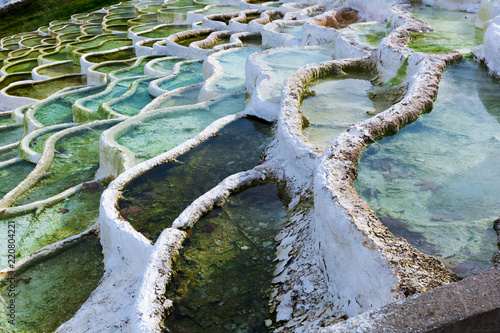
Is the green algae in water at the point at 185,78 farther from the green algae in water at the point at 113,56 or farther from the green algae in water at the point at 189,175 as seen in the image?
the green algae in water at the point at 189,175

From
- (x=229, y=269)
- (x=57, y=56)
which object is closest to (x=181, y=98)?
(x=229, y=269)

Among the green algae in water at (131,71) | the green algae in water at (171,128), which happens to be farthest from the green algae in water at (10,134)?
the green algae in water at (171,128)

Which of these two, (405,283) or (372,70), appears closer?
(405,283)

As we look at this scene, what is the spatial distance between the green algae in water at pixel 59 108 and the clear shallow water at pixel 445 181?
7.60 m

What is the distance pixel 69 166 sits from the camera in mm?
6621

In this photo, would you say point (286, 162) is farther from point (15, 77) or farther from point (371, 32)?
point (15, 77)

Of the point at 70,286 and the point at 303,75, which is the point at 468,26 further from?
the point at 70,286

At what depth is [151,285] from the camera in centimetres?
288

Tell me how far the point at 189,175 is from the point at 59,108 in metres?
6.62

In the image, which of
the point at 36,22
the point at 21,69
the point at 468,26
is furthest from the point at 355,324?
the point at 36,22

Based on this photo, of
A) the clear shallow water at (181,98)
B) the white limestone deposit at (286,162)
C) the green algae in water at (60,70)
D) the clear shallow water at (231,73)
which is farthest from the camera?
the green algae in water at (60,70)

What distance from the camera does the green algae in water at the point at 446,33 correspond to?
599cm

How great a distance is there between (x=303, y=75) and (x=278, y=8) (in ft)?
28.5

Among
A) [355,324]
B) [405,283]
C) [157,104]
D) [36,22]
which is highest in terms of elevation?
[355,324]
